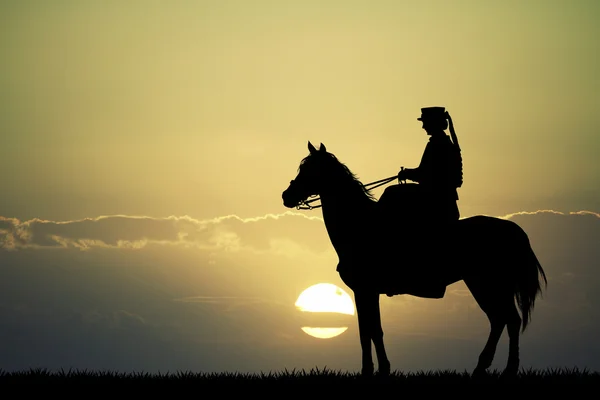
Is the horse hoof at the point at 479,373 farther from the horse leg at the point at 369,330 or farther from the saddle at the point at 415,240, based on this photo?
the saddle at the point at 415,240

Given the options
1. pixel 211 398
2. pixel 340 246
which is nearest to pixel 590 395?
pixel 340 246

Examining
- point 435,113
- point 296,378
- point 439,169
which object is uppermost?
point 435,113

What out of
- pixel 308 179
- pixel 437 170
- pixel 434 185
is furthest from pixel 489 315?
pixel 308 179

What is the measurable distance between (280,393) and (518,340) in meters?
4.43

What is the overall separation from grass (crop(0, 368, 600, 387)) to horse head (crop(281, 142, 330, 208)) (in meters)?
2.95

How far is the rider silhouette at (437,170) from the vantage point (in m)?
14.8

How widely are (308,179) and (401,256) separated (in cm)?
213

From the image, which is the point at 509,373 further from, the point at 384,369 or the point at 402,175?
the point at 402,175

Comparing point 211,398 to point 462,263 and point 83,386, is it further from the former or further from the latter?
point 462,263

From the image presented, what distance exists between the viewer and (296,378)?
46.1 feet

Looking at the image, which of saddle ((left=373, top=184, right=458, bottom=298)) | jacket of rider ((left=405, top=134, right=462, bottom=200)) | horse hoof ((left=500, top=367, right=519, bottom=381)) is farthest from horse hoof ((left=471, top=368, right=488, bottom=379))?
jacket of rider ((left=405, top=134, right=462, bottom=200))

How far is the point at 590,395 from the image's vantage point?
13.0m

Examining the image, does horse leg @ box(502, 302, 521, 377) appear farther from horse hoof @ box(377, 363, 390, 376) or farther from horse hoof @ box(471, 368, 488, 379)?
horse hoof @ box(377, 363, 390, 376)

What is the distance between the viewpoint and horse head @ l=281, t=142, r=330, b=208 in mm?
14789
